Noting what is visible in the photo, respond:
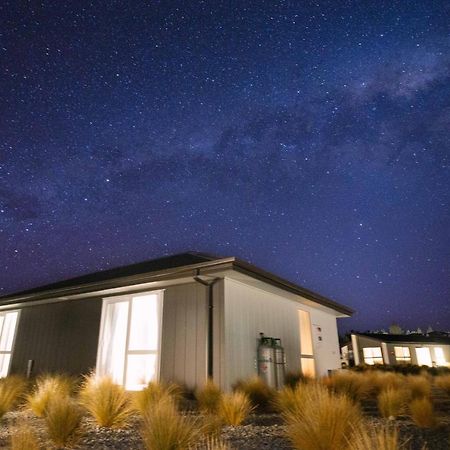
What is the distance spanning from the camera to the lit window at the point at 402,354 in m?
27.6

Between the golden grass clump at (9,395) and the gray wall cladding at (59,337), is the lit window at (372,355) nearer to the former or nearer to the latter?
the gray wall cladding at (59,337)

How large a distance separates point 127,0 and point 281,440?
25.2ft

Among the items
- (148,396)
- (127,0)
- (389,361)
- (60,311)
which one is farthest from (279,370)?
(389,361)

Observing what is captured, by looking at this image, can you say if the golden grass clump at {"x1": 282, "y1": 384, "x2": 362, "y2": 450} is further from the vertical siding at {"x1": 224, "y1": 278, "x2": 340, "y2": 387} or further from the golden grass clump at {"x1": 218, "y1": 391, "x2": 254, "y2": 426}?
A: the vertical siding at {"x1": 224, "y1": 278, "x2": 340, "y2": 387}

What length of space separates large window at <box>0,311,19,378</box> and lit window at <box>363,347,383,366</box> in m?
24.9

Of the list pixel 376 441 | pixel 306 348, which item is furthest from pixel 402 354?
pixel 376 441

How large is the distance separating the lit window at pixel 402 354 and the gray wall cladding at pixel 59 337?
2533 centimetres

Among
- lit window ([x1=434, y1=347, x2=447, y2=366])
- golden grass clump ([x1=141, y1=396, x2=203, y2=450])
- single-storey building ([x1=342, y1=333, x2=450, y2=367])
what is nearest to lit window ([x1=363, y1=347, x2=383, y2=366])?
single-storey building ([x1=342, y1=333, x2=450, y2=367])

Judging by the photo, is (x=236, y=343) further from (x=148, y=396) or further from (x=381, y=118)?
(x=381, y=118)

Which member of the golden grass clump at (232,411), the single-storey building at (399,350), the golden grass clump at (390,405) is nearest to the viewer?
the golden grass clump at (232,411)

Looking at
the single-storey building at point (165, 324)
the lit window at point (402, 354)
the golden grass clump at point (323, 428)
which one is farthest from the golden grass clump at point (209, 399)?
the lit window at point (402, 354)

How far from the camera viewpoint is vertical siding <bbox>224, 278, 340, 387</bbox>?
25.1ft

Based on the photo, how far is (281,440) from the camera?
4.00 m

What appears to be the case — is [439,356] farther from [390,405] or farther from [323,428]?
[323,428]
